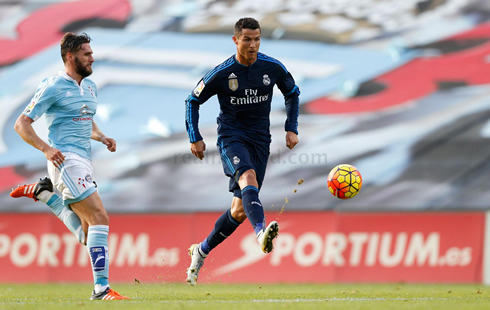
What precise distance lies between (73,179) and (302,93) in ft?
31.4

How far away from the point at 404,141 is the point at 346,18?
10.3ft

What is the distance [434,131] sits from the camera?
1472cm

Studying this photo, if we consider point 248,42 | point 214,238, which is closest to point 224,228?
point 214,238

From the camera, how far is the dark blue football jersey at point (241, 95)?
22.5 ft

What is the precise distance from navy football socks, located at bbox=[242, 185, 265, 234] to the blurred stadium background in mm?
7090

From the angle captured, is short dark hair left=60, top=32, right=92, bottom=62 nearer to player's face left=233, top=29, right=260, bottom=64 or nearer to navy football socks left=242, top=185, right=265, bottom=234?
player's face left=233, top=29, right=260, bottom=64

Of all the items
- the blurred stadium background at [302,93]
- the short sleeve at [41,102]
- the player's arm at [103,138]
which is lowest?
the blurred stadium background at [302,93]

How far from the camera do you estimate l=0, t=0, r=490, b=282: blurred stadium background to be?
47.3 ft

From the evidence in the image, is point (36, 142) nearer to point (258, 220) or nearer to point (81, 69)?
point (81, 69)

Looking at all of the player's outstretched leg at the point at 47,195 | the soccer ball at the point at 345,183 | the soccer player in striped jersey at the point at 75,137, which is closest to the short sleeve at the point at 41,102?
the soccer player in striped jersey at the point at 75,137

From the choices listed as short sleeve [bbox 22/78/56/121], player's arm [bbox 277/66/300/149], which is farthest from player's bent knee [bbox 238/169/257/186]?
short sleeve [bbox 22/78/56/121]

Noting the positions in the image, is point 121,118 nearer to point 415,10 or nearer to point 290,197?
point 290,197

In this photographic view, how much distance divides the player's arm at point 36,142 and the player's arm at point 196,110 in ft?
4.50

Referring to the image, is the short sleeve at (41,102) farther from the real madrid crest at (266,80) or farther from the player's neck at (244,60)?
the real madrid crest at (266,80)
